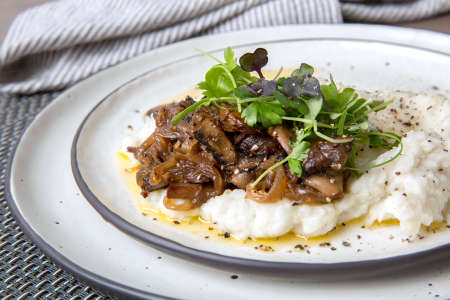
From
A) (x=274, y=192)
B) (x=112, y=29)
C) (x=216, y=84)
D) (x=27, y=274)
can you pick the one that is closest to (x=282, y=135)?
(x=274, y=192)

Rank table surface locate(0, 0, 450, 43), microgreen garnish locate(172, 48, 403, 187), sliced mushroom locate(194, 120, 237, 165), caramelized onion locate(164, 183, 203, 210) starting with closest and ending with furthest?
microgreen garnish locate(172, 48, 403, 187) → caramelized onion locate(164, 183, 203, 210) → sliced mushroom locate(194, 120, 237, 165) → table surface locate(0, 0, 450, 43)

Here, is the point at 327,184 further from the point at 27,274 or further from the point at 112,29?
the point at 112,29

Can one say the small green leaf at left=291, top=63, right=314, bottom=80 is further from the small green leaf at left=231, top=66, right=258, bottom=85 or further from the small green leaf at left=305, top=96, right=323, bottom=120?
the small green leaf at left=231, top=66, right=258, bottom=85

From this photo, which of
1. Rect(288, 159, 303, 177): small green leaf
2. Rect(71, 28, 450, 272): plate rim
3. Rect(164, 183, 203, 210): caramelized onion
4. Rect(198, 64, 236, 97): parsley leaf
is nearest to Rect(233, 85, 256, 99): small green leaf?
Rect(198, 64, 236, 97): parsley leaf

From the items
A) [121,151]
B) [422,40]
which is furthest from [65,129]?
[422,40]

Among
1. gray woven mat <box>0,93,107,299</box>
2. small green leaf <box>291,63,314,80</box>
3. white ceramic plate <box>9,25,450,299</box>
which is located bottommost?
gray woven mat <box>0,93,107,299</box>

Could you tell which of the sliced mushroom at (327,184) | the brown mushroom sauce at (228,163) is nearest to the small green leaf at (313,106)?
the brown mushroom sauce at (228,163)
